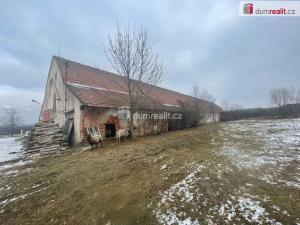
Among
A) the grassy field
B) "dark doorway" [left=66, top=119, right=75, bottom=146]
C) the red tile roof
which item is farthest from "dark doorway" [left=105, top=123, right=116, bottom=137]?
the grassy field

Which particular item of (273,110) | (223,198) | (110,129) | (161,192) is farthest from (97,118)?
(273,110)

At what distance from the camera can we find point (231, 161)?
6.50m

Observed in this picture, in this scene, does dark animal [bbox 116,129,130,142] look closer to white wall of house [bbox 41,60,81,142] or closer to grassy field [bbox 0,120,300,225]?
white wall of house [bbox 41,60,81,142]

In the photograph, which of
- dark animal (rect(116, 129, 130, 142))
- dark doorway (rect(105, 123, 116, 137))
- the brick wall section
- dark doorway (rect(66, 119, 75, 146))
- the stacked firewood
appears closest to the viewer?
the stacked firewood

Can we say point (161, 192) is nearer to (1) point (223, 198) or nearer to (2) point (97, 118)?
(1) point (223, 198)

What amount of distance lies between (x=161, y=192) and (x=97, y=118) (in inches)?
383

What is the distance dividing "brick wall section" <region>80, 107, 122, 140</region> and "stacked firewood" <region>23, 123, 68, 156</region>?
1.52m

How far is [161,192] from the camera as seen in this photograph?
14.1ft

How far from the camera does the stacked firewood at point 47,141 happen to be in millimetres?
10945

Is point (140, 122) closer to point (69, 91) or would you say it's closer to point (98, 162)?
point (69, 91)

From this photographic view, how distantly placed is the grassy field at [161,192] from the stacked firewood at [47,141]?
156 inches

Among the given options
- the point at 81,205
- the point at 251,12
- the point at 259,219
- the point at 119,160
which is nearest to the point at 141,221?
the point at 81,205

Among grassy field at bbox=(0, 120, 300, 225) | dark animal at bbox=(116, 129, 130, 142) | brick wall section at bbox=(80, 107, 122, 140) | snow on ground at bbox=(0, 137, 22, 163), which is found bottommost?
snow on ground at bbox=(0, 137, 22, 163)

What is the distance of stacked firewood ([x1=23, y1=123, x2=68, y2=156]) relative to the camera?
10945mm
